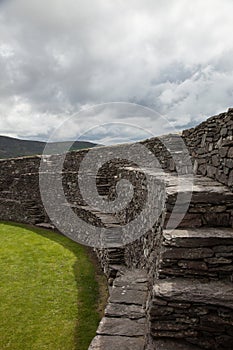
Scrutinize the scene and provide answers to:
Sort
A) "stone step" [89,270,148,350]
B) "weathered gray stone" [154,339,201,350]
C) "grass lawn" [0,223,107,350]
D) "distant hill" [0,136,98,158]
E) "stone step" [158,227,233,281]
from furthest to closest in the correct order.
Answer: "distant hill" [0,136,98,158]
"grass lawn" [0,223,107,350]
"stone step" [89,270,148,350]
"stone step" [158,227,233,281]
"weathered gray stone" [154,339,201,350]

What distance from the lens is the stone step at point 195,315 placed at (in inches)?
161

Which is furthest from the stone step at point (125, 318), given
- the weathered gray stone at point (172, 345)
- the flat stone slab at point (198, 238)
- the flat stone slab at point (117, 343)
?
the flat stone slab at point (198, 238)

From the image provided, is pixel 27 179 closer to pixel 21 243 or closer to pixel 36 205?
pixel 36 205

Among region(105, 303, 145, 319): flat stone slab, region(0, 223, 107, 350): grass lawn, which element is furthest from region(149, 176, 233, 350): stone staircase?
region(0, 223, 107, 350): grass lawn

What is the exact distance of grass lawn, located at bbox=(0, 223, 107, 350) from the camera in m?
6.42

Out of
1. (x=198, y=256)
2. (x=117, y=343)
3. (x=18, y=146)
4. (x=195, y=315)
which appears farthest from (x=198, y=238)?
(x=18, y=146)

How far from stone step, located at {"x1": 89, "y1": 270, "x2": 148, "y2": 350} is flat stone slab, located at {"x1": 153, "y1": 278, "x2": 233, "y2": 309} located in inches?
46.7

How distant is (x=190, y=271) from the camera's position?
4539 mm

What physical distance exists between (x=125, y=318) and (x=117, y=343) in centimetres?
75

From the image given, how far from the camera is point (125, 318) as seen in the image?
5.52 m

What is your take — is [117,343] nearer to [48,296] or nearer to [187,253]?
[187,253]

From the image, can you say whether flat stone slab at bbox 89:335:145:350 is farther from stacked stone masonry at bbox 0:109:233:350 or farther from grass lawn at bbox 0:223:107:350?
grass lawn at bbox 0:223:107:350

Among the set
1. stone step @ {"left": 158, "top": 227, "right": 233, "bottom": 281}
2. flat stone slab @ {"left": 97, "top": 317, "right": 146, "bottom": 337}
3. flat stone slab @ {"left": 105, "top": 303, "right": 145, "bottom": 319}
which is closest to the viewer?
stone step @ {"left": 158, "top": 227, "right": 233, "bottom": 281}

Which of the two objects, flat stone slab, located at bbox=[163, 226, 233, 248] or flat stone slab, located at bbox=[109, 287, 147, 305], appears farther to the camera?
flat stone slab, located at bbox=[109, 287, 147, 305]
